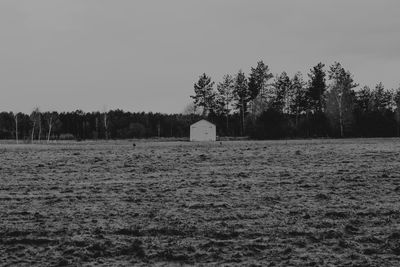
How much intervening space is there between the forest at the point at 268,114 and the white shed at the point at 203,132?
20.4 ft

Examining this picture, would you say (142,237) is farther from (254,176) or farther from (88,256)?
(254,176)

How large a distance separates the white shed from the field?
56.6 metres

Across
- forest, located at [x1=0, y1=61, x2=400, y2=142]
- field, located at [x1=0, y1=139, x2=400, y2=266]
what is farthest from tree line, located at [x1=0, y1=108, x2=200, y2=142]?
field, located at [x1=0, y1=139, x2=400, y2=266]

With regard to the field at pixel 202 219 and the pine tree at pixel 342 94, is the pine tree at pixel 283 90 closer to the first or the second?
the pine tree at pixel 342 94

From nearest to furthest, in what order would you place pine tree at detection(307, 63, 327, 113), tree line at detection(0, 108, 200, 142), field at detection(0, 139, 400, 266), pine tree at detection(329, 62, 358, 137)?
field at detection(0, 139, 400, 266) → pine tree at detection(329, 62, 358, 137) → pine tree at detection(307, 63, 327, 113) → tree line at detection(0, 108, 200, 142)

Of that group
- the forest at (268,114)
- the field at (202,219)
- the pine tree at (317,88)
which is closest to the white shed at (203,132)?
the forest at (268,114)

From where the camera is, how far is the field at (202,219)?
278 inches

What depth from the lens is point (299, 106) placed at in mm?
92375

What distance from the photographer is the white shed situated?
7481 cm

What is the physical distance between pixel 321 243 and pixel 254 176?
9795 mm

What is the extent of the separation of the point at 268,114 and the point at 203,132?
1043 cm

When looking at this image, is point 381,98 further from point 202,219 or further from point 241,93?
point 202,219

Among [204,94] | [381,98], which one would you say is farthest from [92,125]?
[381,98]

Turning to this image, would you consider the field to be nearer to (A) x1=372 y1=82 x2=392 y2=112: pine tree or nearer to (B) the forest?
(B) the forest
